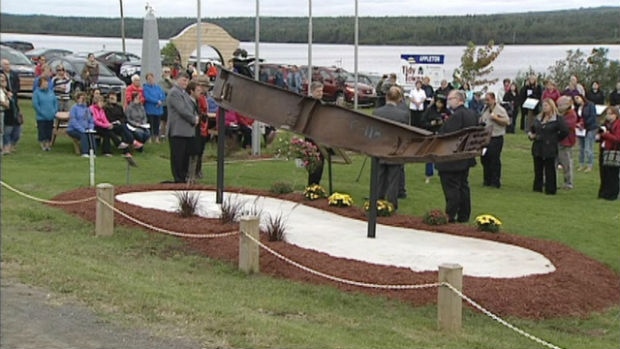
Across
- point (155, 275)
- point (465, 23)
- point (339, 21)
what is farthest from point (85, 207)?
point (465, 23)

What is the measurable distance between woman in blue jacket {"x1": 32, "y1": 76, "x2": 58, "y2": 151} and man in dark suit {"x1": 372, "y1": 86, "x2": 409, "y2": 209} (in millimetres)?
8890

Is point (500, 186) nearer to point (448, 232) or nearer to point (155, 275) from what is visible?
point (448, 232)

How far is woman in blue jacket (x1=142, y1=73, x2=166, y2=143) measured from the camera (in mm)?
23094

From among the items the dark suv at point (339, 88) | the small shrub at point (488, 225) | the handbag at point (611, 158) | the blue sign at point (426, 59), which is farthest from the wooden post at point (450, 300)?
the dark suv at point (339, 88)

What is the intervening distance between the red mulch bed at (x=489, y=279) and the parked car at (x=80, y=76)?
19.2m

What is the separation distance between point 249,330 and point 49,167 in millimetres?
12181

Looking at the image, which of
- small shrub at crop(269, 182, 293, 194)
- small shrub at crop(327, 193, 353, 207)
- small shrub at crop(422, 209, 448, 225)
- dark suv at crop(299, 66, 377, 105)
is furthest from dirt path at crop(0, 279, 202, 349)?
dark suv at crop(299, 66, 377, 105)

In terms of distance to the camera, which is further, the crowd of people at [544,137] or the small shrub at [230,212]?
the crowd of people at [544,137]

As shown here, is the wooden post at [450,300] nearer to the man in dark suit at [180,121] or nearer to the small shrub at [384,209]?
the small shrub at [384,209]

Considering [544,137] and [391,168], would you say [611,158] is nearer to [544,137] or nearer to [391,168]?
[544,137]

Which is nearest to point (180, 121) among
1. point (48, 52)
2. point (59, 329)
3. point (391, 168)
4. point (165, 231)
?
point (391, 168)

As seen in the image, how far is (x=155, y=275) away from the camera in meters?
9.73

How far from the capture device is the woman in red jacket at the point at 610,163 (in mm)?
17797

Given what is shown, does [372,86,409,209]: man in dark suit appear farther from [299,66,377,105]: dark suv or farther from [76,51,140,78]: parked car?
[299,66,377,105]: dark suv
